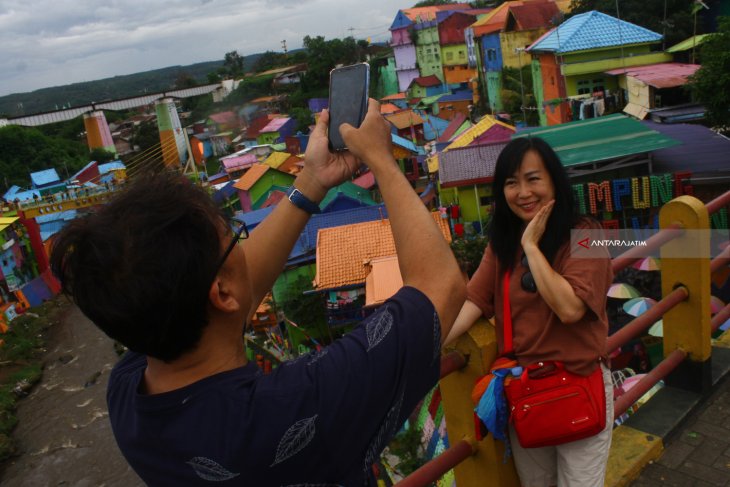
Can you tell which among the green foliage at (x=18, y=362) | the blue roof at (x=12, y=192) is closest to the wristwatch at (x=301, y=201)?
the green foliage at (x=18, y=362)

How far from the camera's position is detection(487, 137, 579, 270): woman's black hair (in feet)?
5.50

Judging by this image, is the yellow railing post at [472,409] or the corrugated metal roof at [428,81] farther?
the corrugated metal roof at [428,81]

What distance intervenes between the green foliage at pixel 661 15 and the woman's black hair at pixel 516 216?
18.7 m

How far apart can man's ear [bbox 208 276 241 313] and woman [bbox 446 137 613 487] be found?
849mm

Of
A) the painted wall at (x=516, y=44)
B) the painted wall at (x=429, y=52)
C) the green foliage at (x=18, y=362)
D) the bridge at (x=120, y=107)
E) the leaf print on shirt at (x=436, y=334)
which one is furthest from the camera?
the bridge at (x=120, y=107)

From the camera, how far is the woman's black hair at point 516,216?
1677mm

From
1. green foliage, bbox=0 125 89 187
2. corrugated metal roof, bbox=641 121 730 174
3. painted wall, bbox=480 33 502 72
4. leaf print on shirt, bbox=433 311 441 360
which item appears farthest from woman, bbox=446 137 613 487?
green foliage, bbox=0 125 89 187

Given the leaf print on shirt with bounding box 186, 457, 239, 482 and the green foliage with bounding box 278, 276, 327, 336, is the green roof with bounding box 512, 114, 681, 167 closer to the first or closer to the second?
the green foliage with bounding box 278, 276, 327, 336

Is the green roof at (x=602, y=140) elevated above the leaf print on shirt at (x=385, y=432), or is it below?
below

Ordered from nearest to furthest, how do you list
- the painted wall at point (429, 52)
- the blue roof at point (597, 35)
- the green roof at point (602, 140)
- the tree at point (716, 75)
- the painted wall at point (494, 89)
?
the tree at point (716, 75) < the green roof at point (602, 140) < the blue roof at point (597, 35) < the painted wall at point (494, 89) < the painted wall at point (429, 52)

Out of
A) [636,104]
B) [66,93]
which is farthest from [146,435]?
[66,93]

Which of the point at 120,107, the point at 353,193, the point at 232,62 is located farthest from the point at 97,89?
the point at 353,193

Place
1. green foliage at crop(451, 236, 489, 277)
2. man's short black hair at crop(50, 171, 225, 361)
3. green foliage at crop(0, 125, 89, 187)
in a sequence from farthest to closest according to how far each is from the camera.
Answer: green foliage at crop(0, 125, 89, 187) < green foliage at crop(451, 236, 489, 277) < man's short black hair at crop(50, 171, 225, 361)

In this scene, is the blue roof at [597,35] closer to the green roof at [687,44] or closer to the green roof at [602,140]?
the green roof at [687,44]
